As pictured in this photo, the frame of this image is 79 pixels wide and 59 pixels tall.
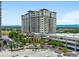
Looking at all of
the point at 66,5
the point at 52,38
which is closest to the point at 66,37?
the point at 52,38

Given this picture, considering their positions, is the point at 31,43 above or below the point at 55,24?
below

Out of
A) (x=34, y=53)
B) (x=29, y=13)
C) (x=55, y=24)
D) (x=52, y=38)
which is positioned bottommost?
(x=34, y=53)

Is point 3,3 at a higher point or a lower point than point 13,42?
higher

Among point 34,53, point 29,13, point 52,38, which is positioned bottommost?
point 34,53

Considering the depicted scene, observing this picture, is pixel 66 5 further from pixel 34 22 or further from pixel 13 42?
pixel 13 42

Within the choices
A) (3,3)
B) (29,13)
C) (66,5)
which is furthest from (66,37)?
(3,3)

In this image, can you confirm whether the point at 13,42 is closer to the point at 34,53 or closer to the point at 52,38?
the point at 34,53
